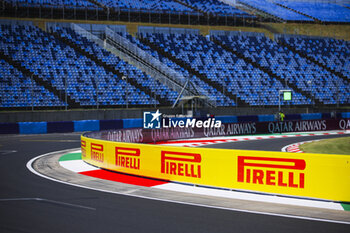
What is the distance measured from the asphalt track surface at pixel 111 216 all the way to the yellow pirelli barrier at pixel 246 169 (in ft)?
6.45

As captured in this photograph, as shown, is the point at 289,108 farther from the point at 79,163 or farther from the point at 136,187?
the point at 136,187

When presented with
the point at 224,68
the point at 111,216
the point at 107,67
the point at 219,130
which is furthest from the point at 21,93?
the point at 111,216

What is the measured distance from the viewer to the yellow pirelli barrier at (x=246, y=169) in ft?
30.9

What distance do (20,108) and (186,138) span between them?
13.1 meters

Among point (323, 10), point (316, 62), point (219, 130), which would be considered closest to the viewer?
point (219, 130)

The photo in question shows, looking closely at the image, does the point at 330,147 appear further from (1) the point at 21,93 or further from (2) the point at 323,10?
(2) the point at 323,10

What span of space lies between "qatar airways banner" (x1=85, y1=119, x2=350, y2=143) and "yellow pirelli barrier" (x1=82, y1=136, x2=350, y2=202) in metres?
6.20

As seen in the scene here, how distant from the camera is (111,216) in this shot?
8.06 m

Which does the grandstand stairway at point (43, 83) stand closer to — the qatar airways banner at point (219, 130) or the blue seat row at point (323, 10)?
the qatar airways banner at point (219, 130)

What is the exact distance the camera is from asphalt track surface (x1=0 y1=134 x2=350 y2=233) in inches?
284

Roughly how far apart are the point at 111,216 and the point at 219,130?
21324mm

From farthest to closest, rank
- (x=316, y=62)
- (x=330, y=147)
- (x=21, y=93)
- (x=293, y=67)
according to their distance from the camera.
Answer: (x=316, y=62) → (x=293, y=67) → (x=21, y=93) → (x=330, y=147)

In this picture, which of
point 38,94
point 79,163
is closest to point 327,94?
point 38,94

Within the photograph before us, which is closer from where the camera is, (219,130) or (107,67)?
(219,130)
